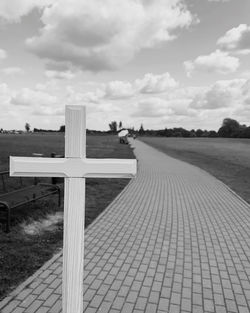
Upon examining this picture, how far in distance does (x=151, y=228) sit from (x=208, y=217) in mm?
1582

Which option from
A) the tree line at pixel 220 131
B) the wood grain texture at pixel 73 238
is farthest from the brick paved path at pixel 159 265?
the tree line at pixel 220 131

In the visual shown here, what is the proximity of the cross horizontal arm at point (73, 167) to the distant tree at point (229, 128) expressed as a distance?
121291 millimetres

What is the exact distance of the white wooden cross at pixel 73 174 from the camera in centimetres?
165

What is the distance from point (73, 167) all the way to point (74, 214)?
236 mm

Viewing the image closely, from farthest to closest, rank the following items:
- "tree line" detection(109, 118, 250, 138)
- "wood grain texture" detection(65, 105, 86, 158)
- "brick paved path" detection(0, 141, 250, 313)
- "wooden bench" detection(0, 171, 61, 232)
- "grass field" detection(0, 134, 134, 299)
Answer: "tree line" detection(109, 118, 250, 138) → "wooden bench" detection(0, 171, 61, 232) → "grass field" detection(0, 134, 134, 299) → "brick paved path" detection(0, 141, 250, 313) → "wood grain texture" detection(65, 105, 86, 158)

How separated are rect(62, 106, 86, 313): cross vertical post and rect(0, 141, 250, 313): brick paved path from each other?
164 centimetres

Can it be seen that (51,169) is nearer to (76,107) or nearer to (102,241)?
(76,107)

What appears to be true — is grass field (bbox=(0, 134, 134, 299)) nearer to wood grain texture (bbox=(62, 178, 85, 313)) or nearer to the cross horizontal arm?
wood grain texture (bbox=(62, 178, 85, 313))

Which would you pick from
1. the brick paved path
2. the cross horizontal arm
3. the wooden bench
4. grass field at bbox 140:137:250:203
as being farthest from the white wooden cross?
grass field at bbox 140:137:250:203

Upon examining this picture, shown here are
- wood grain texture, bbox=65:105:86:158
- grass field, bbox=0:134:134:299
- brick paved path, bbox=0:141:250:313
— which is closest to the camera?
wood grain texture, bbox=65:105:86:158

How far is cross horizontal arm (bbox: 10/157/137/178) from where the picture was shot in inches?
65.0

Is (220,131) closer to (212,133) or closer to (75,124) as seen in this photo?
(212,133)

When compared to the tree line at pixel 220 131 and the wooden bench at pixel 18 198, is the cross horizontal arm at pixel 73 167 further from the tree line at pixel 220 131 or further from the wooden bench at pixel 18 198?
the tree line at pixel 220 131

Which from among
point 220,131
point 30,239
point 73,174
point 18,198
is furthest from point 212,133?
point 73,174
